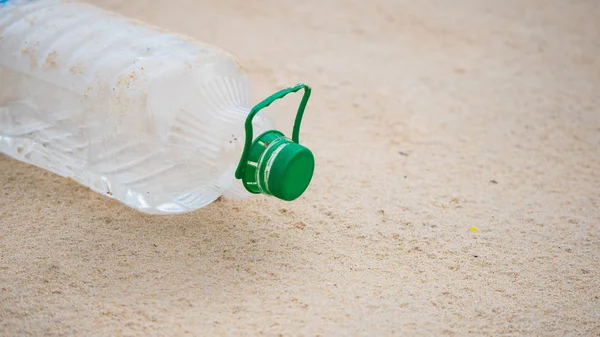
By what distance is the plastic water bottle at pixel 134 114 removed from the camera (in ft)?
4.63

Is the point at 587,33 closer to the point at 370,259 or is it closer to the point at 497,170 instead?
the point at 497,170

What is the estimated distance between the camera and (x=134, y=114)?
4.90ft

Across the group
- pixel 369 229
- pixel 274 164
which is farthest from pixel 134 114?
pixel 369 229

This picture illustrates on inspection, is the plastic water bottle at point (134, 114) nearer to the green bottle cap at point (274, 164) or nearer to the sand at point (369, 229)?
the green bottle cap at point (274, 164)

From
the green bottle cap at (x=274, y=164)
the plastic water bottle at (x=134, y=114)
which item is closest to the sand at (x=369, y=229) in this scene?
the plastic water bottle at (x=134, y=114)

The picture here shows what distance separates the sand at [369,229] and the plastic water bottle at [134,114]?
0.34 ft

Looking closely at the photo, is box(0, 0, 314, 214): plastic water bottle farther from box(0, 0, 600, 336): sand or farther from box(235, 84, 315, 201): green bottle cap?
box(0, 0, 600, 336): sand

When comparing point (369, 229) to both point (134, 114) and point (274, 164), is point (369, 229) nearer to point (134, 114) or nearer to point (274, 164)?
point (274, 164)

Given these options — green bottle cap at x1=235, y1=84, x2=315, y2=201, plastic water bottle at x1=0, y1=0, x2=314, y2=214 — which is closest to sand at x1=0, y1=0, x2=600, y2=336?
plastic water bottle at x1=0, y1=0, x2=314, y2=214

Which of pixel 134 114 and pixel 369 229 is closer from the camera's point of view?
pixel 134 114

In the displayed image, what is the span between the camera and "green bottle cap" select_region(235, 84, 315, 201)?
4.23 ft

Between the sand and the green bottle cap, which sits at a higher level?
the green bottle cap

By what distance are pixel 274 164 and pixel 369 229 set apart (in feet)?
1.36

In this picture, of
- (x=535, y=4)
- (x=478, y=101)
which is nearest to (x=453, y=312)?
(x=478, y=101)
